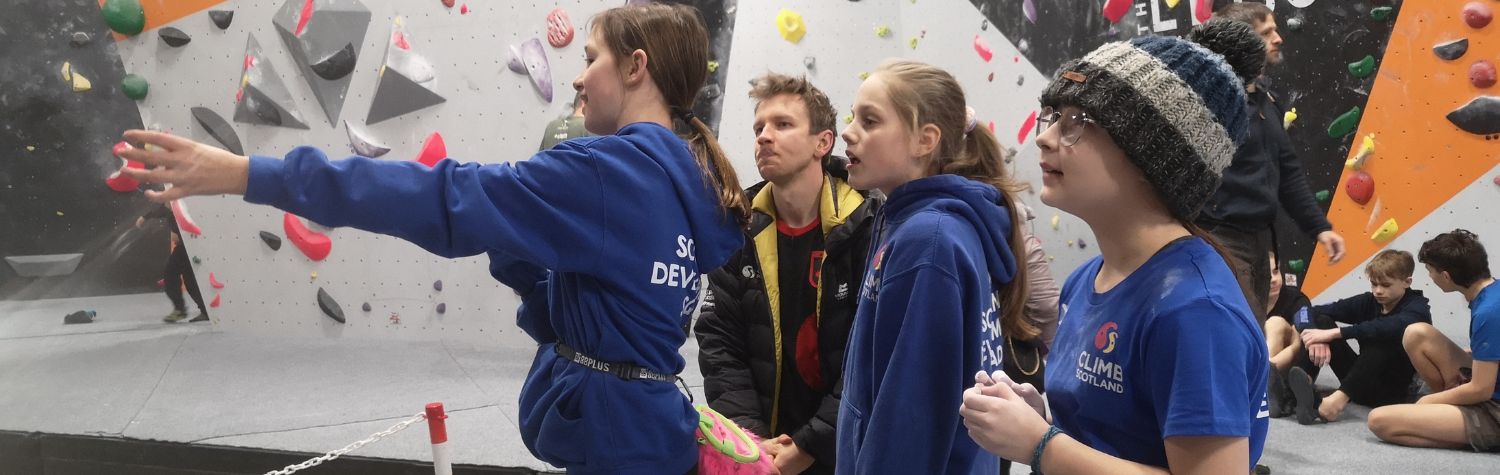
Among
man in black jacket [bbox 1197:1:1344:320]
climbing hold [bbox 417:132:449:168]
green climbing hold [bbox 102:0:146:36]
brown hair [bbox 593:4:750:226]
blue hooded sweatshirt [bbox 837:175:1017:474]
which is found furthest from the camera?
climbing hold [bbox 417:132:449:168]

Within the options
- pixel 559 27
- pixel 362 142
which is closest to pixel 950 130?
pixel 559 27

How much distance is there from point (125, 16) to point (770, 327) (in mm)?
3330

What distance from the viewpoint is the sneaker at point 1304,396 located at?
3.90 metres

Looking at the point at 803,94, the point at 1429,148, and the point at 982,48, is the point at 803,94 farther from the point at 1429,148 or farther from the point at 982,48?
the point at 1429,148

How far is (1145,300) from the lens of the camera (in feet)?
3.71

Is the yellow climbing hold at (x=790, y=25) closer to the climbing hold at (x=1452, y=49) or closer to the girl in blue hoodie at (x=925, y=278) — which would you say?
the climbing hold at (x=1452, y=49)

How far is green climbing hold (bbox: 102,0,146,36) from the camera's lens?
13.9 feet

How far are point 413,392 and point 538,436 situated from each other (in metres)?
2.61

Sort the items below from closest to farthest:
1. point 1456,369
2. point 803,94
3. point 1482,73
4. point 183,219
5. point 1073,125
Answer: point 1073,125, point 803,94, point 1456,369, point 1482,73, point 183,219

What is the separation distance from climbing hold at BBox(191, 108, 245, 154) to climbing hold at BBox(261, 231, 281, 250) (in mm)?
366

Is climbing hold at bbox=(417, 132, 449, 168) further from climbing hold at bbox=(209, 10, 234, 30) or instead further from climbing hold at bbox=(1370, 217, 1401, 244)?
climbing hold at bbox=(1370, 217, 1401, 244)

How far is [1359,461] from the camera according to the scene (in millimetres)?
3465

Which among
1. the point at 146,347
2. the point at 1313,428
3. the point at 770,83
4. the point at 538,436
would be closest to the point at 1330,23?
the point at 1313,428

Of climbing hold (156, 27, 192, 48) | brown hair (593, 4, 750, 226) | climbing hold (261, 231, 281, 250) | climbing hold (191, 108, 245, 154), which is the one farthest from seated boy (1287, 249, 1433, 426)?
climbing hold (156, 27, 192, 48)
